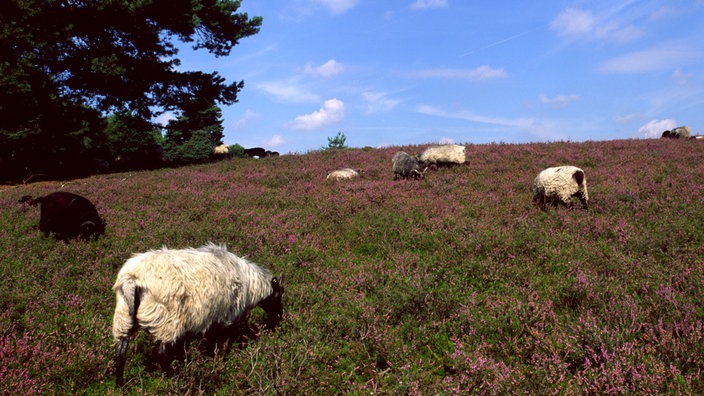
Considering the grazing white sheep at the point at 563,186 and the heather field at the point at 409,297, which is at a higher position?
the grazing white sheep at the point at 563,186

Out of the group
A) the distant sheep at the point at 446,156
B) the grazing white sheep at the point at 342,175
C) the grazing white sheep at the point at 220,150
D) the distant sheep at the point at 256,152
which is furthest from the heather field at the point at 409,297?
the distant sheep at the point at 256,152

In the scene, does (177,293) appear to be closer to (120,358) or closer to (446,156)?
(120,358)

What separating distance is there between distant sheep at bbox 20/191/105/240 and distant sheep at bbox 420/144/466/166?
12.7 metres

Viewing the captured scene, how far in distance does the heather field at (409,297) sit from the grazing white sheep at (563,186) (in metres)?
0.53

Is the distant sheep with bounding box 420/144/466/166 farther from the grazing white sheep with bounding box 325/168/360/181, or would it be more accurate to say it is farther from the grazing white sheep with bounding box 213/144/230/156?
the grazing white sheep with bounding box 213/144/230/156

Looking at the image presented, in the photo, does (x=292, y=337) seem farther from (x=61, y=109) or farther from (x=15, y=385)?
(x=61, y=109)

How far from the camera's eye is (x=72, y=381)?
384 cm

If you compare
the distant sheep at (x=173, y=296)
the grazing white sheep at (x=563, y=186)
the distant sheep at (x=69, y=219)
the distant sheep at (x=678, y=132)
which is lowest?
the distant sheep at (x=173, y=296)

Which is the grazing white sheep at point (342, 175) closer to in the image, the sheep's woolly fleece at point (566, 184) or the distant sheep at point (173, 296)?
the sheep's woolly fleece at point (566, 184)

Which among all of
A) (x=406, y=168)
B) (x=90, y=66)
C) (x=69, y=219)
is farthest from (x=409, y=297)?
(x=90, y=66)

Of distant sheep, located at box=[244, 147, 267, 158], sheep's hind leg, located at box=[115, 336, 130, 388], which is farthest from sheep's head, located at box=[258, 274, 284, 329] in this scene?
distant sheep, located at box=[244, 147, 267, 158]

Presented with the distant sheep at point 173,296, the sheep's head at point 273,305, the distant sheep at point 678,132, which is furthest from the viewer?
the distant sheep at point 678,132

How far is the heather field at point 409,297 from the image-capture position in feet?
12.1

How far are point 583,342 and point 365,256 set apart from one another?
4.03 m
